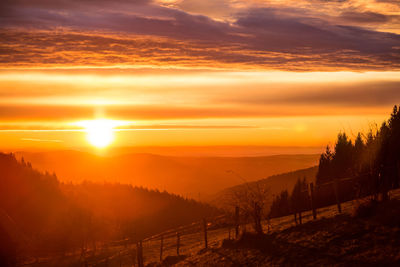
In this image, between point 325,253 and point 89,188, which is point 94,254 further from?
point 89,188

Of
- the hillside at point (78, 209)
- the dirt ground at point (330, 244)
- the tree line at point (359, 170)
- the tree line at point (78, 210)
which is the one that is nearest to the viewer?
the dirt ground at point (330, 244)

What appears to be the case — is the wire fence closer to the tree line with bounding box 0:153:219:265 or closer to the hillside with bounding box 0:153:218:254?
the tree line with bounding box 0:153:219:265

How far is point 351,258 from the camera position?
2056cm

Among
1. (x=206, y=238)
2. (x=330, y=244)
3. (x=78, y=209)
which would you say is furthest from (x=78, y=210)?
(x=330, y=244)

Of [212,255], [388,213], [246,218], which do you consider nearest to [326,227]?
[388,213]

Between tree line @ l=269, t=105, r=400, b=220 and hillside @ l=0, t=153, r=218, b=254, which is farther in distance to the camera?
hillside @ l=0, t=153, r=218, b=254

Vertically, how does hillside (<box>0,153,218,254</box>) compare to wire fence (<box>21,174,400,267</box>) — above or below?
below

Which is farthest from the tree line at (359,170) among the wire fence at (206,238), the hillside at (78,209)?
the hillside at (78,209)

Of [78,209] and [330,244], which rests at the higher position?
[330,244]

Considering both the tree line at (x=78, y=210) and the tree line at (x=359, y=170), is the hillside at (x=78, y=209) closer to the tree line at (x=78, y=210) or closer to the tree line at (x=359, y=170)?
the tree line at (x=78, y=210)

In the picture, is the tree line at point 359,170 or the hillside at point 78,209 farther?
the hillside at point 78,209

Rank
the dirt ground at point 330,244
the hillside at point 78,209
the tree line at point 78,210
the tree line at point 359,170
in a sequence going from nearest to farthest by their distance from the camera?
1. the dirt ground at point 330,244
2. the tree line at point 359,170
3. the tree line at point 78,210
4. the hillside at point 78,209

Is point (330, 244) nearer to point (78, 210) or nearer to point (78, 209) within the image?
point (78, 210)

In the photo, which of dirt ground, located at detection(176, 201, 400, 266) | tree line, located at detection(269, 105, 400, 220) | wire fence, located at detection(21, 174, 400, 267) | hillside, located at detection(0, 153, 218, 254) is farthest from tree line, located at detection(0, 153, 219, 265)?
dirt ground, located at detection(176, 201, 400, 266)
